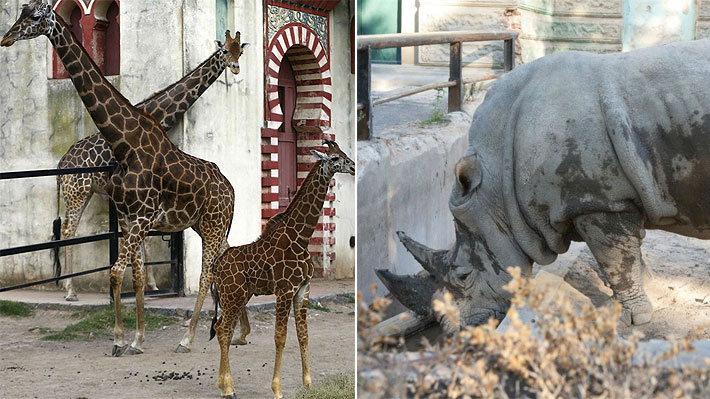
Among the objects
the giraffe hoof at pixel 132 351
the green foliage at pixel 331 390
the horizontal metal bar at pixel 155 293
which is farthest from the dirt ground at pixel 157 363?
the horizontal metal bar at pixel 155 293

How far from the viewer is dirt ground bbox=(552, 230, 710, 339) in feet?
9.54

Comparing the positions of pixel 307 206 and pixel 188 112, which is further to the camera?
pixel 188 112

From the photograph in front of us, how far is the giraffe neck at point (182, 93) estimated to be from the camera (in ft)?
23.5

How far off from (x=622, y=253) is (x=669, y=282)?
348mm

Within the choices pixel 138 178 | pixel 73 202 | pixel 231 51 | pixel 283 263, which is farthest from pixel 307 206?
pixel 73 202

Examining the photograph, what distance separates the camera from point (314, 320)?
23.8 feet

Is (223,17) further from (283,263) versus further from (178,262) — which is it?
(283,263)

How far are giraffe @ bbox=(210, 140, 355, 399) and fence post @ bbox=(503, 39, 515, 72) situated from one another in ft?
2.92

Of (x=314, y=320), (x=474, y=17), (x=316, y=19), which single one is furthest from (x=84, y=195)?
(x=474, y=17)

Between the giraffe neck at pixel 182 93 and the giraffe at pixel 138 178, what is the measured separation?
3.60 ft

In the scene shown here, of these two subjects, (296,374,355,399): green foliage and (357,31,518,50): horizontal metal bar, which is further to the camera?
(296,374,355,399): green foliage

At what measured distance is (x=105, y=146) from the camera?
754 centimetres

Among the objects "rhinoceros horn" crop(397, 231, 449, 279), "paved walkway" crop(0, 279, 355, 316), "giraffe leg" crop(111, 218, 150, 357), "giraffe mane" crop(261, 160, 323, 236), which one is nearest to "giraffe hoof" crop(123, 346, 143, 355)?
"giraffe leg" crop(111, 218, 150, 357)

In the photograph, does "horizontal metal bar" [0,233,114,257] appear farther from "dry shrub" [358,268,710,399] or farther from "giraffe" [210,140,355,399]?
"dry shrub" [358,268,710,399]
